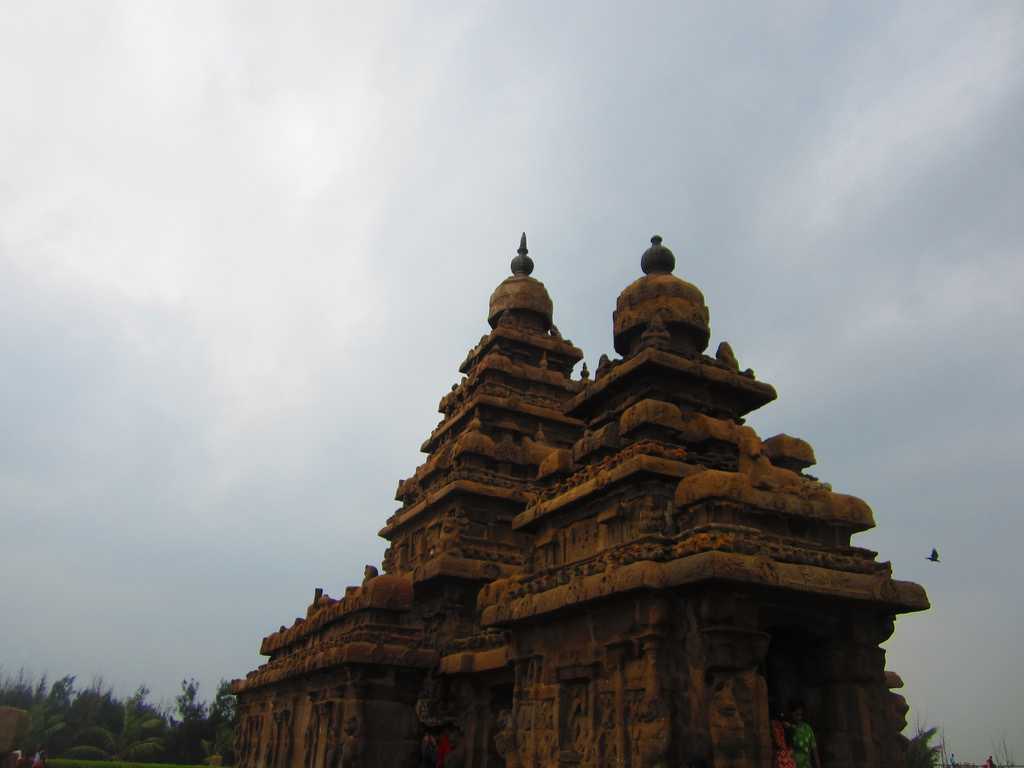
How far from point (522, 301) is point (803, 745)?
69.8 feet

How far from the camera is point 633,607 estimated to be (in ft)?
41.2

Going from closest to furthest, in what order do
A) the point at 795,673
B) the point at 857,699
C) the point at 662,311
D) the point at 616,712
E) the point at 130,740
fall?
the point at 857,699 → the point at 616,712 → the point at 795,673 → the point at 662,311 → the point at 130,740

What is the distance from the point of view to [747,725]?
11055 mm

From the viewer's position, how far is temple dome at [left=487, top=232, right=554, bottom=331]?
3108 centimetres

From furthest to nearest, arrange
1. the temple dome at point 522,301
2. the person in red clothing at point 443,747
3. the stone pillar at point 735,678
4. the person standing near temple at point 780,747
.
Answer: the temple dome at point 522,301
the person in red clothing at point 443,747
the person standing near temple at point 780,747
the stone pillar at point 735,678

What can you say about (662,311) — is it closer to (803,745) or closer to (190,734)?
(803,745)

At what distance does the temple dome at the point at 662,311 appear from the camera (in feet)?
58.6

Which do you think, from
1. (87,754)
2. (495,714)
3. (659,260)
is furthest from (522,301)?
(87,754)

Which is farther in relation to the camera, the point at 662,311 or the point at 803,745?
the point at 662,311

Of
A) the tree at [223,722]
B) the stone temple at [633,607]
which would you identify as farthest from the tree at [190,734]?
the stone temple at [633,607]

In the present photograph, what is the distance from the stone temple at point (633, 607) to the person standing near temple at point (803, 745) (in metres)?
0.40

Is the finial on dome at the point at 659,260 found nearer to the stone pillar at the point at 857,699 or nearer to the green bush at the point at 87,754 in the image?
the stone pillar at the point at 857,699

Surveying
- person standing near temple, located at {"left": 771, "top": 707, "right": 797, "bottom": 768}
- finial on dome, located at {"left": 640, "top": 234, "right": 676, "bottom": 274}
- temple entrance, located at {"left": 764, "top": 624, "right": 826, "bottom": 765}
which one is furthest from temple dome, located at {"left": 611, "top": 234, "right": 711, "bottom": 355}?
person standing near temple, located at {"left": 771, "top": 707, "right": 797, "bottom": 768}

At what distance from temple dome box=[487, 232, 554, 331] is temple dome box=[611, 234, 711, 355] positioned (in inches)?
481
